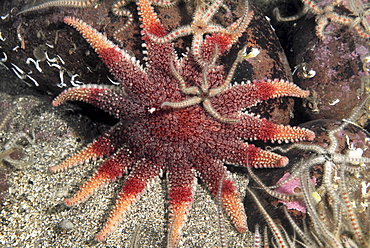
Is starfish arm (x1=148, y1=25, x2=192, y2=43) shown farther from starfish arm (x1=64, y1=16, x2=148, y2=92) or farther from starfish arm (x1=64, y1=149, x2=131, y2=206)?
starfish arm (x1=64, y1=149, x2=131, y2=206)

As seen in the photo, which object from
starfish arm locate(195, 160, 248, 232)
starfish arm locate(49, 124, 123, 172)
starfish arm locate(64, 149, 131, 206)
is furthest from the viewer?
starfish arm locate(49, 124, 123, 172)

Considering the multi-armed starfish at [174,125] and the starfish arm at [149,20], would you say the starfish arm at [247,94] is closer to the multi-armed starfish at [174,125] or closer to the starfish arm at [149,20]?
the multi-armed starfish at [174,125]

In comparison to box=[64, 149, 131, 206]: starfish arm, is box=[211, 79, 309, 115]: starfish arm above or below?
above

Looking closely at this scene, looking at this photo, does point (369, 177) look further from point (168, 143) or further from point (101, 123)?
point (101, 123)

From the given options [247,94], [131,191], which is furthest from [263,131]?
[131,191]

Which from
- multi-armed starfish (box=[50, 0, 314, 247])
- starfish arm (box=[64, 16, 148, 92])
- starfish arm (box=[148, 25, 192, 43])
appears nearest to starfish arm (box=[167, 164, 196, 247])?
multi-armed starfish (box=[50, 0, 314, 247])

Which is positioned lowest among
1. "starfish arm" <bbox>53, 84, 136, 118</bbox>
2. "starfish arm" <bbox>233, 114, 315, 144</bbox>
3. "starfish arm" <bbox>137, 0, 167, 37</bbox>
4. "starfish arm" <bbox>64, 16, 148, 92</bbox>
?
"starfish arm" <bbox>233, 114, 315, 144</bbox>
